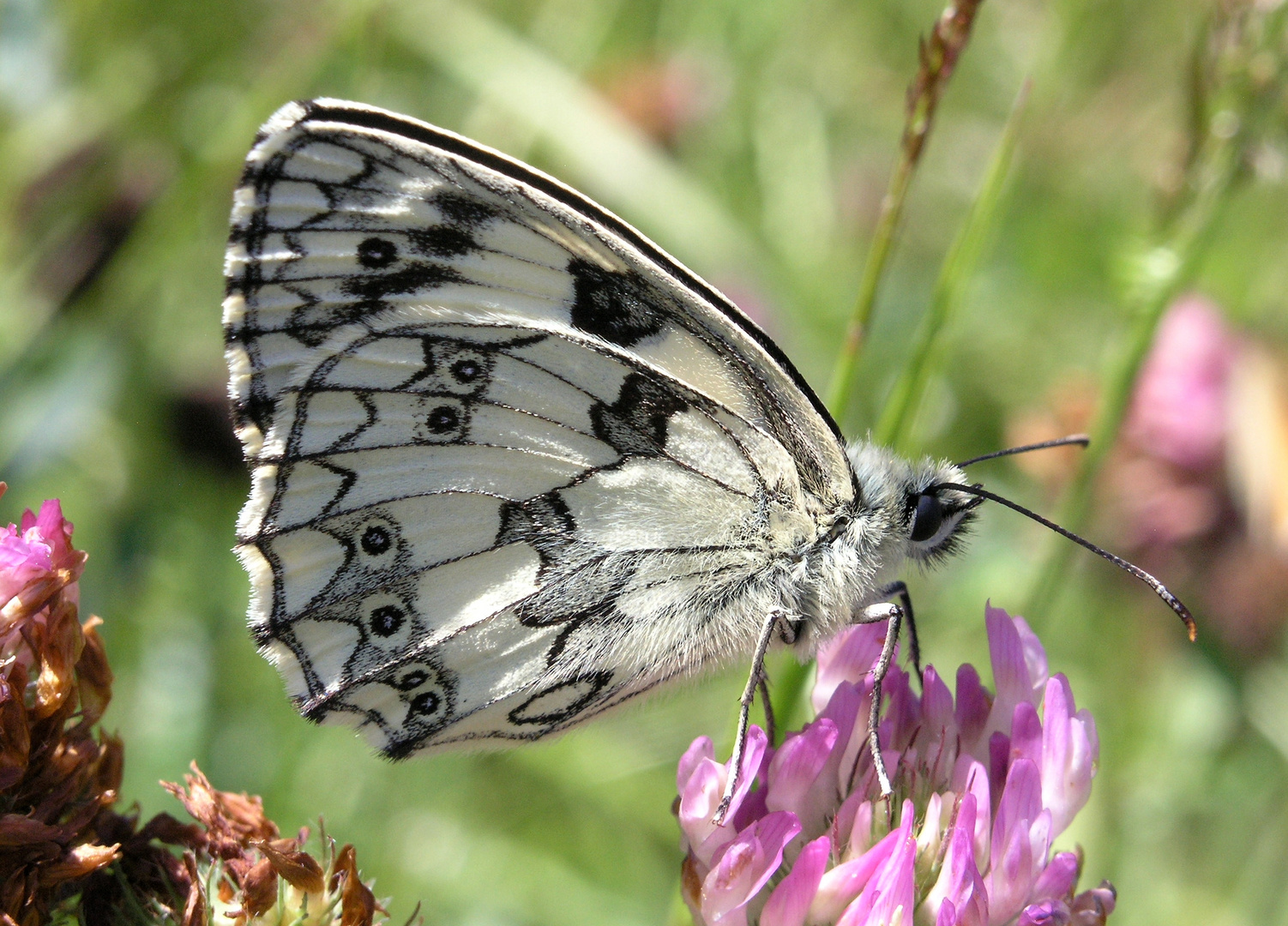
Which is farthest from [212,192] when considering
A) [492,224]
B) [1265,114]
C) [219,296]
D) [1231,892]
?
[1231,892]

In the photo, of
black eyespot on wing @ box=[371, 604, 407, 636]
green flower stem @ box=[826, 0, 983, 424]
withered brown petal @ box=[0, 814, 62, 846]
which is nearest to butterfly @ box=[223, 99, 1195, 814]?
black eyespot on wing @ box=[371, 604, 407, 636]

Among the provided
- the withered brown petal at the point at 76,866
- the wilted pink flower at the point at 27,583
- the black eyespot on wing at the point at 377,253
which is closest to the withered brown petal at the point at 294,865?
the withered brown petal at the point at 76,866

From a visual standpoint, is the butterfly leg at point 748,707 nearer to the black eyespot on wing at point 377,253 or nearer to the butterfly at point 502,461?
the butterfly at point 502,461

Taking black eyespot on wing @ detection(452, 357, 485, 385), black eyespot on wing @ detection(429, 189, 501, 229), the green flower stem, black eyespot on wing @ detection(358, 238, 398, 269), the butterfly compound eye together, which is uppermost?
the green flower stem

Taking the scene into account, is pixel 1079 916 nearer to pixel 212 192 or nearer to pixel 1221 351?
pixel 1221 351

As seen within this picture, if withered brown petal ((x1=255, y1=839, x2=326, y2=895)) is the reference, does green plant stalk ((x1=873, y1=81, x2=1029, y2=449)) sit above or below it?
above

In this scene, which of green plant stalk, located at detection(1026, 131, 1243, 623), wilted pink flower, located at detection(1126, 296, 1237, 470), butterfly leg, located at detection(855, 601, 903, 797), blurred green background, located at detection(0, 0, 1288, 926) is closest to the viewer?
butterfly leg, located at detection(855, 601, 903, 797)

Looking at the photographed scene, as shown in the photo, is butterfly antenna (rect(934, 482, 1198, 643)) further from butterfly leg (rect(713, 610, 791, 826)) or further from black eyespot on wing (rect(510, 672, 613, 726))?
black eyespot on wing (rect(510, 672, 613, 726))
